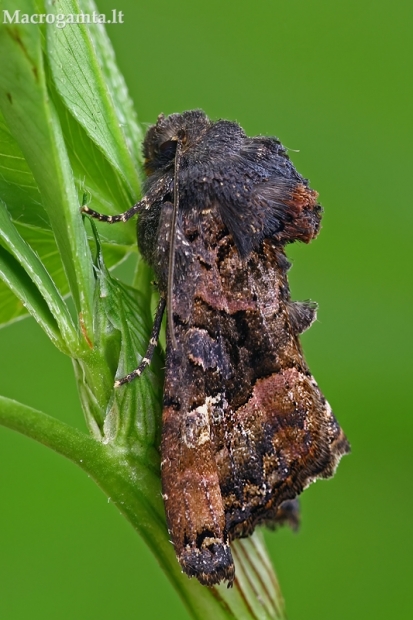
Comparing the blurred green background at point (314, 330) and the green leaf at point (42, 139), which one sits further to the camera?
the blurred green background at point (314, 330)

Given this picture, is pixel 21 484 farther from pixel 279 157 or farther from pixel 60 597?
pixel 279 157

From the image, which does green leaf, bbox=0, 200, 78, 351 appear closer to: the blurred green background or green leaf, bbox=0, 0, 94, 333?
green leaf, bbox=0, 0, 94, 333

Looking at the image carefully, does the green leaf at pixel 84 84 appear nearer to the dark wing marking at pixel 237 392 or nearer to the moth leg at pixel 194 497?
the dark wing marking at pixel 237 392

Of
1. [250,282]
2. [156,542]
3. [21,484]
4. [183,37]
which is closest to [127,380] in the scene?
[156,542]

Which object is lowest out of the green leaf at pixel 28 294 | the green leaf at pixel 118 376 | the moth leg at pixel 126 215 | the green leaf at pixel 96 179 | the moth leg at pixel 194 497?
the moth leg at pixel 194 497

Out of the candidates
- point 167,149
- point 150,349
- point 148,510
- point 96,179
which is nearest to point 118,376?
point 150,349

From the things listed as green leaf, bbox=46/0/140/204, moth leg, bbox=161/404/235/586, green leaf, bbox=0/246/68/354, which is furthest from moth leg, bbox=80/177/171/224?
moth leg, bbox=161/404/235/586

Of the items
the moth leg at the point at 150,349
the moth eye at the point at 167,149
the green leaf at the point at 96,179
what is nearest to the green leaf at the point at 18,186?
the green leaf at the point at 96,179
